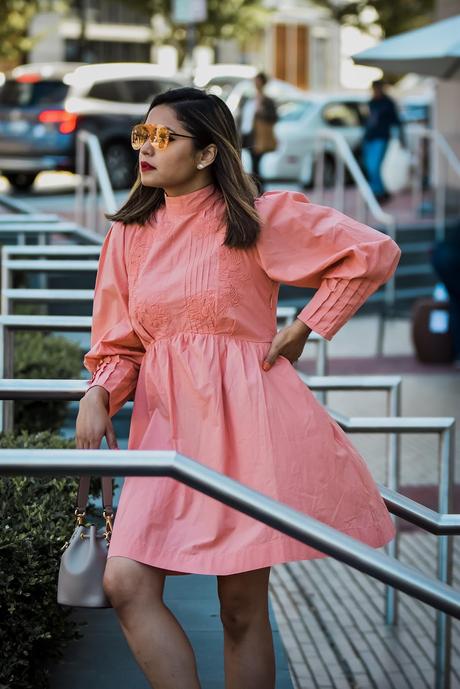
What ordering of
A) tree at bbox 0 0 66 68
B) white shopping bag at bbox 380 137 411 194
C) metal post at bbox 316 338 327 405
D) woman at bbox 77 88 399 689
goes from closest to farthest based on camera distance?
woman at bbox 77 88 399 689 < metal post at bbox 316 338 327 405 < white shopping bag at bbox 380 137 411 194 < tree at bbox 0 0 66 68

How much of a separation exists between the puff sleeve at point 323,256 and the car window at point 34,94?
17217mm

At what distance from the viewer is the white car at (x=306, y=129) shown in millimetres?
20297

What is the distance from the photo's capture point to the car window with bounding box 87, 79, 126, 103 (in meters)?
20.2

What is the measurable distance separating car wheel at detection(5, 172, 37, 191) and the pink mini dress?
1784cm

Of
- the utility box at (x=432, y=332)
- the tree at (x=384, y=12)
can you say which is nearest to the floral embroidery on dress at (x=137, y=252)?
the utility box at (x=432, y=332)

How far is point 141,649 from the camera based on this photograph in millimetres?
2781

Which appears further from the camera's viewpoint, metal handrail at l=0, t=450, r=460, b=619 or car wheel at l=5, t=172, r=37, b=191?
car wheel at l=5, t=172, r=37, b=191

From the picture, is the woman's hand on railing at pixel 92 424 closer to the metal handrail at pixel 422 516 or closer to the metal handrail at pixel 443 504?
the metal handrail at pixel 422 516

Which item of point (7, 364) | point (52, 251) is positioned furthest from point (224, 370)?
point (52, 251)

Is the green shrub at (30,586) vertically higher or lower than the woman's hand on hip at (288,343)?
lower

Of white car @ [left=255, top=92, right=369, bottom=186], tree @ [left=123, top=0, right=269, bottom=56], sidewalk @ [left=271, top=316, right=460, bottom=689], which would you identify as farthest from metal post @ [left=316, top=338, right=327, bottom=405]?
tree @ [left=123, top=0, right=269, bottom=56]

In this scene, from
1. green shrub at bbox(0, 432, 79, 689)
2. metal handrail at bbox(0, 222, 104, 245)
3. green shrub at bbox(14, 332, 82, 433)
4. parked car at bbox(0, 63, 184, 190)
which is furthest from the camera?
parked car at bbox(0, 63, 184, 190)

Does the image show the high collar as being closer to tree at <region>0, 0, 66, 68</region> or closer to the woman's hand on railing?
the woman's hand on railing

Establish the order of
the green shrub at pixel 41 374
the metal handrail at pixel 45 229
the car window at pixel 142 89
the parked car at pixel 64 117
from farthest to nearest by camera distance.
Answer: the car window at pixel 142 89 → the parked car at pixel 64 117 → the metal handrail at pixel 45 229 → the green shrub at pixel 41 374
